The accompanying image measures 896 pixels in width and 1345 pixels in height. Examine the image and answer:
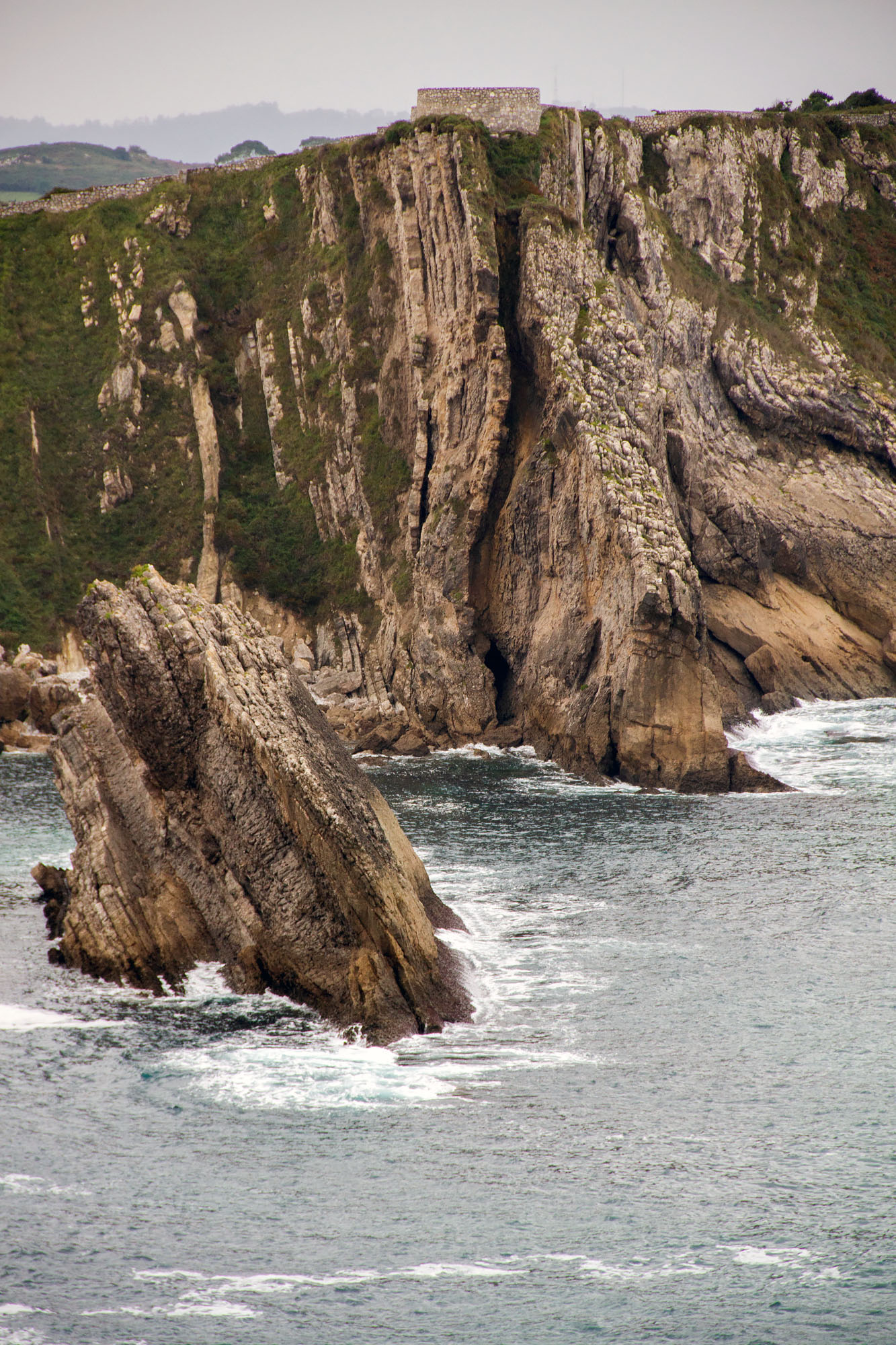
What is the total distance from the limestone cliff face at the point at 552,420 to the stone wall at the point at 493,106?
1.53 m

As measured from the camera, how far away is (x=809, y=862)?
4672cm

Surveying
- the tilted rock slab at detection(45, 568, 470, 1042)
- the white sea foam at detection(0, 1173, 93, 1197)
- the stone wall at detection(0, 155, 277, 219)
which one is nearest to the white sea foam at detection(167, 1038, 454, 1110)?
the tilted rock slab at detection(45, 568, 470, 1042)

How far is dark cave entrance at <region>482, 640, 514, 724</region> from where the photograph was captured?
7300 centimetres

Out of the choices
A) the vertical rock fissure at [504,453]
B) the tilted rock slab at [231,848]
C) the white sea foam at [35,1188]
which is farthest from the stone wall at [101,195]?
the white sea foam at [35,1188]

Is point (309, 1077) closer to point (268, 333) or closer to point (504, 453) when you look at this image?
point (504, 453)

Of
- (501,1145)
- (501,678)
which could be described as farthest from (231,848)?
(501,678)

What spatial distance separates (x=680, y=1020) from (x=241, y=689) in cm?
1545

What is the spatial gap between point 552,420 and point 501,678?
15696 mm

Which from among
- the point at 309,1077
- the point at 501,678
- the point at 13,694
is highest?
the point at 501,678

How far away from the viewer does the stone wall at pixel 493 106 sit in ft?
265

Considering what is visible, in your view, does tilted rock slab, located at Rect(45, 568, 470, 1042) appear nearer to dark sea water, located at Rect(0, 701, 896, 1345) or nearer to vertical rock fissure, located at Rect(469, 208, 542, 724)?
dark sea water, located at Rect(0, 701, 896, 1345)

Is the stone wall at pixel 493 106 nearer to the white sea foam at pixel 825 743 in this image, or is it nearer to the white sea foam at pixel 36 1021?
the white sea foam at pixel 825 743

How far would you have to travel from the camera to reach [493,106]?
81.1 meters

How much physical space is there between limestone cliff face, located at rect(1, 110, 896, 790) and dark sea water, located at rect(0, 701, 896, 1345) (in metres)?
24.7
